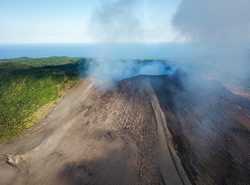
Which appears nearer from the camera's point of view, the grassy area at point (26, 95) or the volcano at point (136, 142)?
the volcano at point (136, 142)

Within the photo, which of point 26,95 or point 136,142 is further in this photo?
point 26,95

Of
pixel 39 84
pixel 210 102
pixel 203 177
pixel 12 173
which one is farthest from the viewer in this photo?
pixel 39 84

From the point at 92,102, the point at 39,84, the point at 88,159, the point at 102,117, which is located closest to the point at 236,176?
the point at 88,159

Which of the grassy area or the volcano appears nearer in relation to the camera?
the volcano

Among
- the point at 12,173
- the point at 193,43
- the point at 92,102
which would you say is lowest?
the point at 12,173

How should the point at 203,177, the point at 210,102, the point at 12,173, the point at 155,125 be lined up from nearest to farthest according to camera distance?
the point at 203,177 < the point at 12,173 < the point at 155,125 < the point at 210,102

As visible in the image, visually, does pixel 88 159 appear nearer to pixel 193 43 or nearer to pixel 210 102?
pixel 210 102

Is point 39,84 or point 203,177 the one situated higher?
point 39,84

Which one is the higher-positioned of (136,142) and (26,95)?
(26,95)
